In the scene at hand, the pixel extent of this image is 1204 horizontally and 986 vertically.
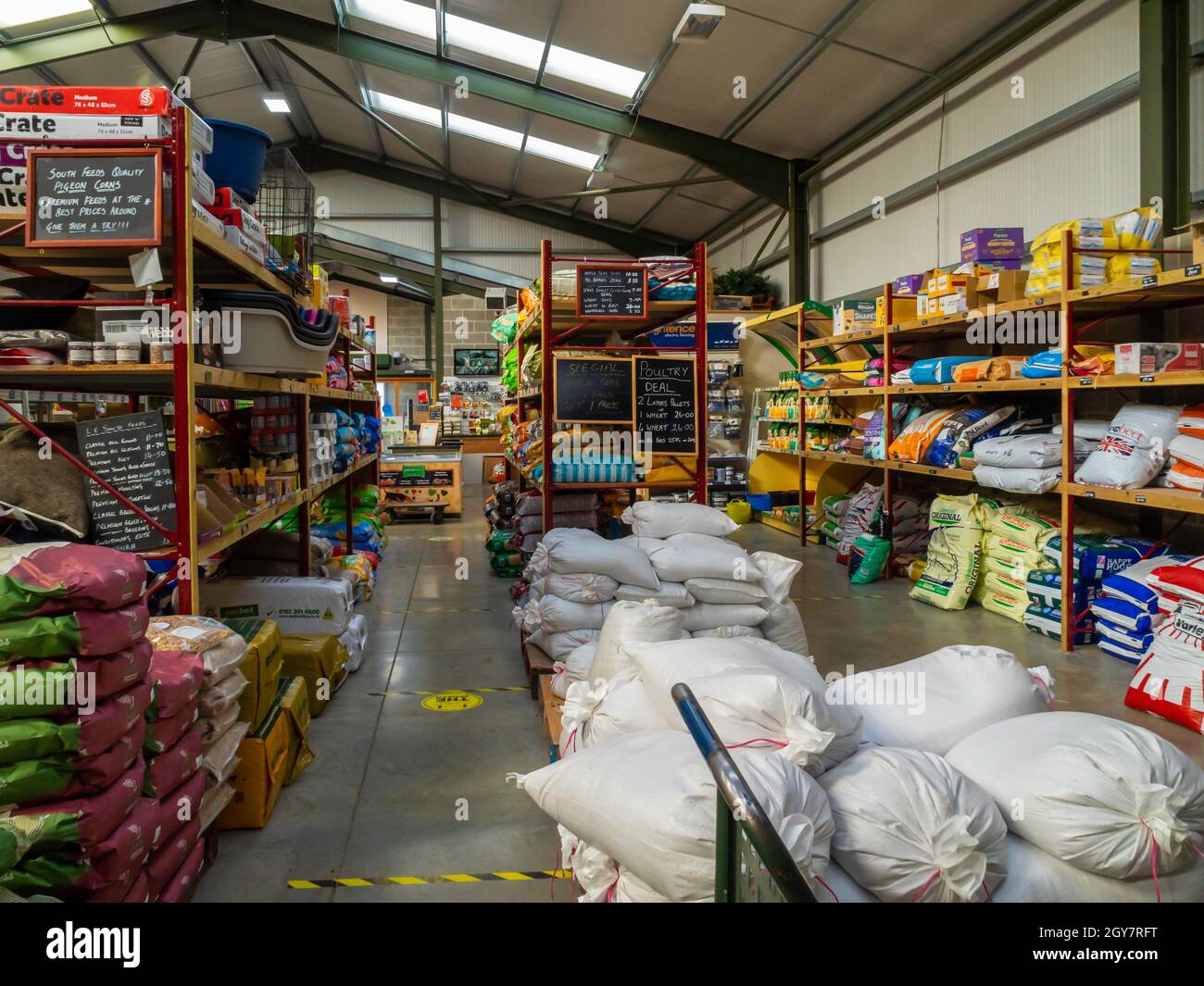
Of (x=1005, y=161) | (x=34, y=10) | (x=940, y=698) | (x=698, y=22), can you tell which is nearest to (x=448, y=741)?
(x=940, y=698)

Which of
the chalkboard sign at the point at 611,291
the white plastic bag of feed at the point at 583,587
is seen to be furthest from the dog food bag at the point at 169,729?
the chalkboard sign at the point at 611,291

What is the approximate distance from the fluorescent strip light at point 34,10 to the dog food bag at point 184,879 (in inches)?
370

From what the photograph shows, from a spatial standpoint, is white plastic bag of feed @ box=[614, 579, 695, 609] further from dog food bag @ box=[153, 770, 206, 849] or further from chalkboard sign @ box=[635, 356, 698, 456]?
dog food bag @ box=[153, 770, 206, 849]

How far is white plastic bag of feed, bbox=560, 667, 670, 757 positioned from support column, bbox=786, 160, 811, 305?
9.06 meters

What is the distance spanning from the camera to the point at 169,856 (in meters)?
2.31

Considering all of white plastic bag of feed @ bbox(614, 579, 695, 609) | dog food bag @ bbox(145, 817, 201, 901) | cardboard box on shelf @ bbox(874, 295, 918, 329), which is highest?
cardboard box on shelf @ bbox(874, 295, 918, 329)

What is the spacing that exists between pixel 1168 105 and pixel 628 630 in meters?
4.76

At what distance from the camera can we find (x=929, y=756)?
1.91 meters

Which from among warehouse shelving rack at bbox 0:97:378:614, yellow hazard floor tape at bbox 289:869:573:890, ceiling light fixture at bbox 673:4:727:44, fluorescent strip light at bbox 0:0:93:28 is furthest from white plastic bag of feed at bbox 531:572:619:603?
fluorescent strip light at bbox 0:0:93:28

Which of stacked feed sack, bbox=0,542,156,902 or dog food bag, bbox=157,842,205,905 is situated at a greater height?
stacked feed sack, bbox=0,542,156,902

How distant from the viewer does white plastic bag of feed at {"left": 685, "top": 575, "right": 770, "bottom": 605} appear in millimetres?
3949
